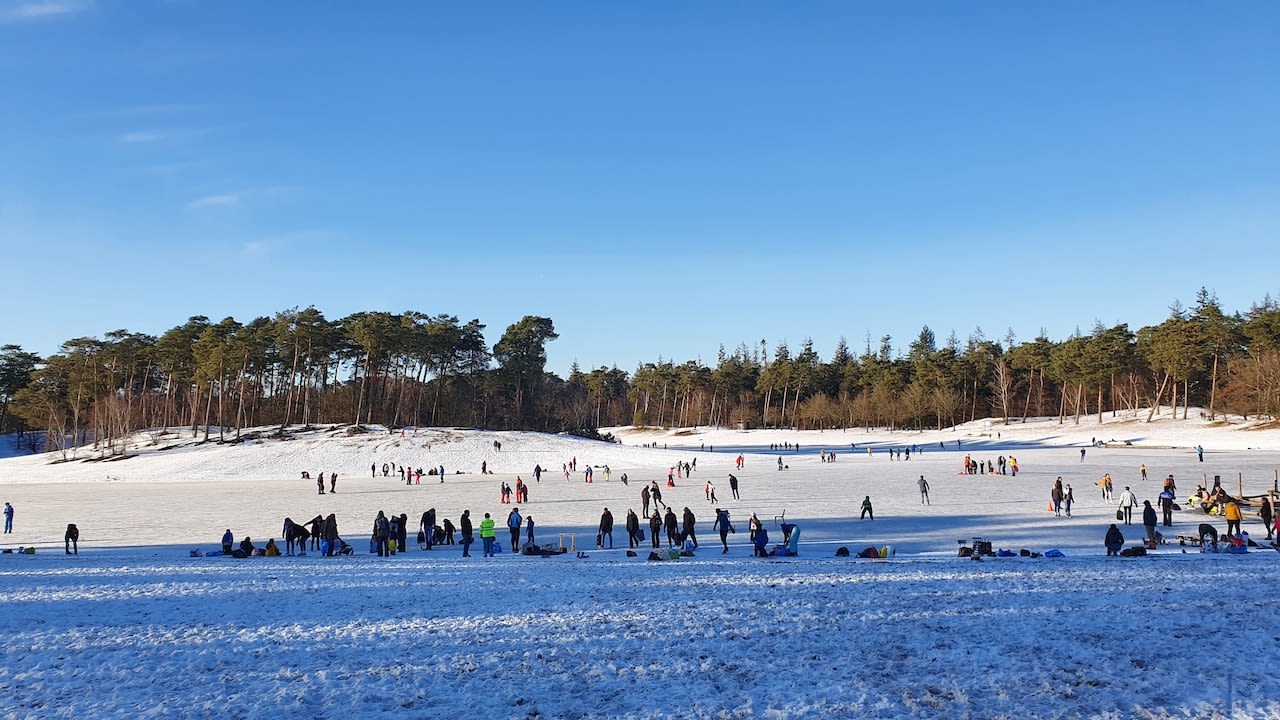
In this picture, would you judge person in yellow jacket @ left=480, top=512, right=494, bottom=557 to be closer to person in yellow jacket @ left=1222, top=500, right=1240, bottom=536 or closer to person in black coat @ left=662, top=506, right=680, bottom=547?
person in black coat @ left=662, top=506, right=680, bottom=547

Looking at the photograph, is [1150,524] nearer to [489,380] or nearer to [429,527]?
[429,527]

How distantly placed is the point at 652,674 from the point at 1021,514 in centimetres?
2329

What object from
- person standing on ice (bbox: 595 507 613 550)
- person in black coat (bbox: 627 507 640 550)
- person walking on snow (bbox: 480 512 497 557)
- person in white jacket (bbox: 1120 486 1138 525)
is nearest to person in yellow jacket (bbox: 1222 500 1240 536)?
person in white jacket (bbox: 1120 486 1138 525)

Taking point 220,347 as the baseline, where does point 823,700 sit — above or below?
below

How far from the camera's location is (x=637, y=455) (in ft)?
213

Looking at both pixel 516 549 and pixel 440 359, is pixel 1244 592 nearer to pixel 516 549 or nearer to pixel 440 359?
pixel 516 549

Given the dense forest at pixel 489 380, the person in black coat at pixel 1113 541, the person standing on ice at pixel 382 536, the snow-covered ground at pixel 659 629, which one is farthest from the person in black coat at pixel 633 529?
the dense forest at pixel 489 380

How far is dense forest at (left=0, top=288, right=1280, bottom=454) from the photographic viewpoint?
265ft

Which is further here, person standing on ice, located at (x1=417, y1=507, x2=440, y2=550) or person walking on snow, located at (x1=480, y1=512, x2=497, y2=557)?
person standing on ice, located at (x1=417, y1=507, x2=440, y2=550)

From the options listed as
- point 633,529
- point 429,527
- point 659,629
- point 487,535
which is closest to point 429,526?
point 429,527

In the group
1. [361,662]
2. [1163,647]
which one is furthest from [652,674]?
[1163,647]

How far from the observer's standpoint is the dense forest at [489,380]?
80.6 m

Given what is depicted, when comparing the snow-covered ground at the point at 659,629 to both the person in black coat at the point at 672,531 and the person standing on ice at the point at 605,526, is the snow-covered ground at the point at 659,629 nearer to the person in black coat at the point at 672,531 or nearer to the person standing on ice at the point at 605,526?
the person standing on ice at the point at 605,526

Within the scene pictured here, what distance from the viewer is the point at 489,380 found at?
3639 inches
